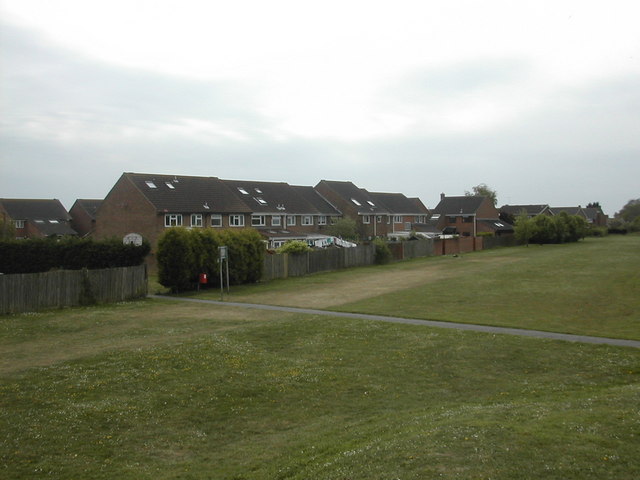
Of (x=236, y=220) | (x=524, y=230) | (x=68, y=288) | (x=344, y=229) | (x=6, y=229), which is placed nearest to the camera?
(x=68, y=288)

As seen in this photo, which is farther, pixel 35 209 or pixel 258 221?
pixel 35 209

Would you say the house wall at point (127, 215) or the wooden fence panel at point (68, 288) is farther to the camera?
the house wall at point (127, 215)

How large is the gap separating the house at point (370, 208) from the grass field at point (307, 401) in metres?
Result: 61.0

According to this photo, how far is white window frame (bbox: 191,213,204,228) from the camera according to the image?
5828cm

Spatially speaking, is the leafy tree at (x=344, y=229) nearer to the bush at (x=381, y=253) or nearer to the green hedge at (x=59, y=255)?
the bush at (x=381, y=253)

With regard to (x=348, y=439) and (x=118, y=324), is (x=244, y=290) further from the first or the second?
(x=348, y=439)

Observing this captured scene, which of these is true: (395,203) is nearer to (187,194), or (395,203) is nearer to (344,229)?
(344,229)

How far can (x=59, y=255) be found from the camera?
38.3 m

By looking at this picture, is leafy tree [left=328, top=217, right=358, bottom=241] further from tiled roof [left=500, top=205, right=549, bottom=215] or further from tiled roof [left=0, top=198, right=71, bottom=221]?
tiled roof [left=500, top=205, right=549, bottom=215]

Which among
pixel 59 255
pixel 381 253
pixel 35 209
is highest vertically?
pixel 35 209

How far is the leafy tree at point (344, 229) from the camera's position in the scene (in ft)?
250

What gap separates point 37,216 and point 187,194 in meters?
43.3

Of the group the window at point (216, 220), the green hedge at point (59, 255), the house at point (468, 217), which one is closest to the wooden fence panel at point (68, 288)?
the green hedge at point (59, 255)

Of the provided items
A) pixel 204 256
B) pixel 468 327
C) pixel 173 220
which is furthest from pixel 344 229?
pixel 468 327
